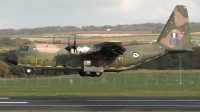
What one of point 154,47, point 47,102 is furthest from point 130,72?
point 47,102

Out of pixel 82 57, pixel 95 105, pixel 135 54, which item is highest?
pixel 135 54

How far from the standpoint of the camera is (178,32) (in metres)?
51.0

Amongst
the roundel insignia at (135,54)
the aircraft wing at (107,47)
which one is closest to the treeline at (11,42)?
the roundel insignia at (135,54)

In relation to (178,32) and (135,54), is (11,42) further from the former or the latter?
(135,54)

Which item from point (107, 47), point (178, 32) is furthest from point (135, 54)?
point (178, 32)

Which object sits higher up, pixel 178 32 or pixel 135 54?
pixel 178 32

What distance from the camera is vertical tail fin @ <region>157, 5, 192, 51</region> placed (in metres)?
50.4

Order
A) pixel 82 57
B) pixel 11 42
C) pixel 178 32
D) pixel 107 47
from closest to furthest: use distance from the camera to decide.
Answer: pixel 107 47 → pixel 82 57 → pixel 178 32 → pixel 11 42

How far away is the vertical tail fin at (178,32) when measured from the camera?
5044cm

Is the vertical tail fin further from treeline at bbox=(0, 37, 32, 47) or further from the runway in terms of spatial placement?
treeline at bbox=(0, 37, 32, 47)

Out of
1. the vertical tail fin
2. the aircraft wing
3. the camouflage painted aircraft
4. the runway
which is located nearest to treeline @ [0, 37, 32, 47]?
the camouflage painted aircraft

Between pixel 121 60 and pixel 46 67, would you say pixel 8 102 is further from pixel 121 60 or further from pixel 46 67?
pixel 121 60

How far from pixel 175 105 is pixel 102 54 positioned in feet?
53.8

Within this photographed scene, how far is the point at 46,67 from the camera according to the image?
47.0m
